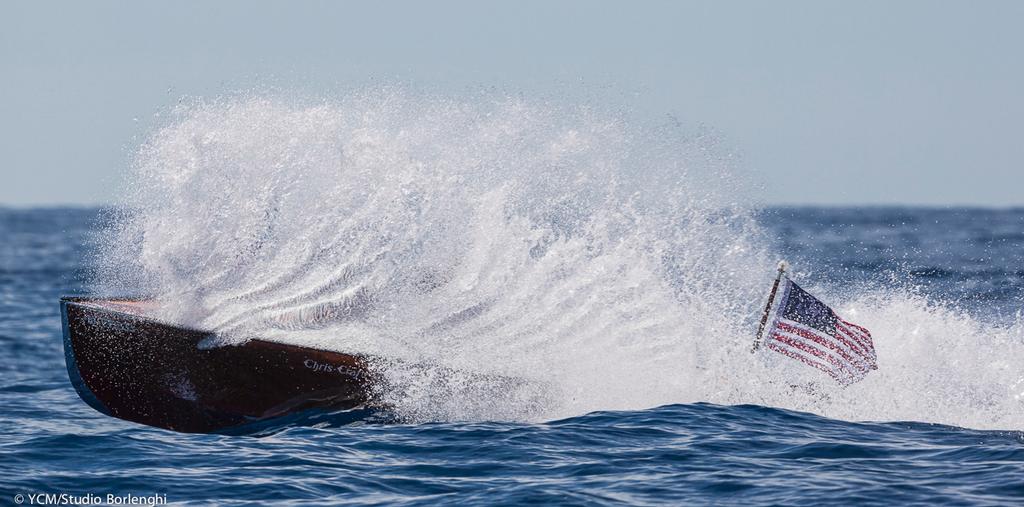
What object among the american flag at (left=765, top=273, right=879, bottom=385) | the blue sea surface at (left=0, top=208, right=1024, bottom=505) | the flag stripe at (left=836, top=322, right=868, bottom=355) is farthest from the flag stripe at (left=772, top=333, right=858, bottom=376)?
the blue sea surface at (left=0, top=208, right=1024, bottom=505)

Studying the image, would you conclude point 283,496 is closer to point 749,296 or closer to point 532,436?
point 532,436

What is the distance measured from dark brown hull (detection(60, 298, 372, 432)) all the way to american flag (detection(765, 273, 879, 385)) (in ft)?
15.3

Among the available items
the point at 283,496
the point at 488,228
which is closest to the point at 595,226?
the point at 488,228

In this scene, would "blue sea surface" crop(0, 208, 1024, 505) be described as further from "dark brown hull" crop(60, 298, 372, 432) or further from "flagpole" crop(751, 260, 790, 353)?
"flagpole" crop(751, 260, 790, 353)

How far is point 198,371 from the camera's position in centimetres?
1375

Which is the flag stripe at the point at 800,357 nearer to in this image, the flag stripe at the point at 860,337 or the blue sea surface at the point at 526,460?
the flag stripe at the point at 860,337

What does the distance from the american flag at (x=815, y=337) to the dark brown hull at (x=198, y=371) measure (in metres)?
4.67

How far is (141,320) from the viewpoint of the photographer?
13789mm

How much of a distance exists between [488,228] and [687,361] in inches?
116

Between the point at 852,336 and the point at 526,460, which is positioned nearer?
the point at 526,460

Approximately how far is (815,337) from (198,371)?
22.6 ft

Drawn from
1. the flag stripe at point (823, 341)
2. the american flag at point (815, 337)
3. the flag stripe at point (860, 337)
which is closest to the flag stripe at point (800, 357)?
the american flag at point (815, 337)

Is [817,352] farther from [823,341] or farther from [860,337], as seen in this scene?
[860,337]

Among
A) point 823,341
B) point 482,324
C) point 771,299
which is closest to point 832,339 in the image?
point 823,341
